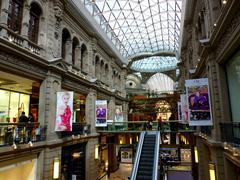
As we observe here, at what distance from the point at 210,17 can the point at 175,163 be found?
22.2m

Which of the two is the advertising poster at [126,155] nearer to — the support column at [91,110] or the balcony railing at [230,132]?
the support column at [91,110]

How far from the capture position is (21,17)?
1130cm

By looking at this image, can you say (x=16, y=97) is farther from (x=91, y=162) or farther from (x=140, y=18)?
(x=140, y=18)

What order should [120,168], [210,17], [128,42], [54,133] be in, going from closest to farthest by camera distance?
[210,17], [54,133], [120,168], [128,42]

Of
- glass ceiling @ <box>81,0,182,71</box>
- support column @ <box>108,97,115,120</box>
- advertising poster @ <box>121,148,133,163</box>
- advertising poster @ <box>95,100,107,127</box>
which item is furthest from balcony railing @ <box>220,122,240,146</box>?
advertising poster @ <box>121,148,133,163</box>

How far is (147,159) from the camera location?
522 inches

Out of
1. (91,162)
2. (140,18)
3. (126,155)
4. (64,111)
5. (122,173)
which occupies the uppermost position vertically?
(140,18)

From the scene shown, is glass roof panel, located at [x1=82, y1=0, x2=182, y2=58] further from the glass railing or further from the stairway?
the stairway

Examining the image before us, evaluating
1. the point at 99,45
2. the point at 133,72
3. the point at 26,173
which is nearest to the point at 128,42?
the point at 99,45

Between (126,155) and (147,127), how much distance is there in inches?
368

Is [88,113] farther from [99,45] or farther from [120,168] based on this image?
[120,168]

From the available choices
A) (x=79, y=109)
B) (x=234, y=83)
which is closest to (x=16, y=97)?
(x=79, y=109)

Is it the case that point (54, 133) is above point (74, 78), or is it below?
below

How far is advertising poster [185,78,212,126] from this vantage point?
33.3 feet
